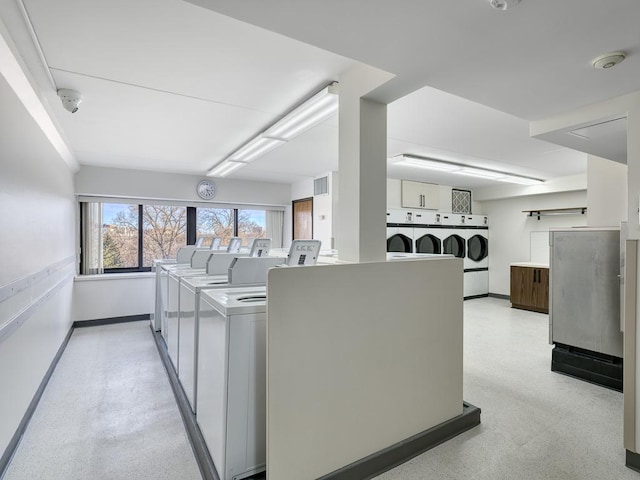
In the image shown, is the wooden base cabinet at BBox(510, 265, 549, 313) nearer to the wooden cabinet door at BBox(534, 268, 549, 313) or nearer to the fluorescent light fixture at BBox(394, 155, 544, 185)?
the wooden cabinet door at BBox(534, 268, 549, 313)

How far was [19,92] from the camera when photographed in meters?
2.36

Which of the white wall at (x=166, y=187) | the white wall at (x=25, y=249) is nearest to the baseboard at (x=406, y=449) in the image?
the white wall at (x=25, y=249)

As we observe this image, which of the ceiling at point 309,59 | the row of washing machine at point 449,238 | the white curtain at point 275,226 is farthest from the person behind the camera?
the white curtain at point 275,226

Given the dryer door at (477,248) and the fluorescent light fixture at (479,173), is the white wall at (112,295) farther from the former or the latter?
the dryer door at (477,248)

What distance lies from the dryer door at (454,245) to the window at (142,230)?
3.96 m

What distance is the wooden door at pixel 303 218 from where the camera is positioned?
246 inches

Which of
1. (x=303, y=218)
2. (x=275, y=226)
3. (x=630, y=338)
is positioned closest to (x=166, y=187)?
(x=275, y=226)

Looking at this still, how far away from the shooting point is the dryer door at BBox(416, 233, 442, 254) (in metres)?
6.47

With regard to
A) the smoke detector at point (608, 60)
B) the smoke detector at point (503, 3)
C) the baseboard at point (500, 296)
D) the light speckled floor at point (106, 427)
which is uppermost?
the smoke detector at point (608, 60)

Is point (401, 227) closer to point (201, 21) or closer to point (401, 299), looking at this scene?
point (401, 299)

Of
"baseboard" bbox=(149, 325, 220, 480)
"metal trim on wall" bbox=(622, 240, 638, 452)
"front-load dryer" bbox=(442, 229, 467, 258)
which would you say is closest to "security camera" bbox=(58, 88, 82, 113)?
"baseboard" bbox=(149, 325, 220, 480)

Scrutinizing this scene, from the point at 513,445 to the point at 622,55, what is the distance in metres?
2.32

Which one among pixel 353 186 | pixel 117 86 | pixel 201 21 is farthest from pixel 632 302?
pixel 117 86

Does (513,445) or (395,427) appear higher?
(395,427)
